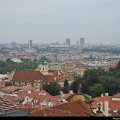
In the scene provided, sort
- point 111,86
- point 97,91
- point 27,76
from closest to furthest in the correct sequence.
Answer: point 97,91
point 111,86
point 27,76

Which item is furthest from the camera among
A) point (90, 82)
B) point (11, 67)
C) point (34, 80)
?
point (11, 67)

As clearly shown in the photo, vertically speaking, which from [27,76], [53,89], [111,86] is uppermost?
[111,86]

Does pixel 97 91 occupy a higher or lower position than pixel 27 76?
higher

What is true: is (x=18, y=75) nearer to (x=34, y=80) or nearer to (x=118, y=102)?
(x=34, y=80)

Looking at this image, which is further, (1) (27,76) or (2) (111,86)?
(1) (27,76)

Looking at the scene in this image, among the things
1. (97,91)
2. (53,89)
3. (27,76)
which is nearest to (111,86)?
(97,91)

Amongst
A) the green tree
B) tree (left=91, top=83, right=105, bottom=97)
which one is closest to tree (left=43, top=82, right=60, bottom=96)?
tree (left=91, top=83, right=105, bottom=97)

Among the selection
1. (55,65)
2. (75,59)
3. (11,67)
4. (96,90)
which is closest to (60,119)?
(96,90)

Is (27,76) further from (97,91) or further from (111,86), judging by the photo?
(97,91)

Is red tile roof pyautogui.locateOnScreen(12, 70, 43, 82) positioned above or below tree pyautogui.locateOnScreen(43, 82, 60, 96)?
below

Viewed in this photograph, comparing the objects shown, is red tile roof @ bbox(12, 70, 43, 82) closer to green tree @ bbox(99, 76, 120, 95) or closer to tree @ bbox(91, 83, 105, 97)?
green tree @ bbox(99, 76, 120, 95)

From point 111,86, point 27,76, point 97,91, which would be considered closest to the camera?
point 97,91
